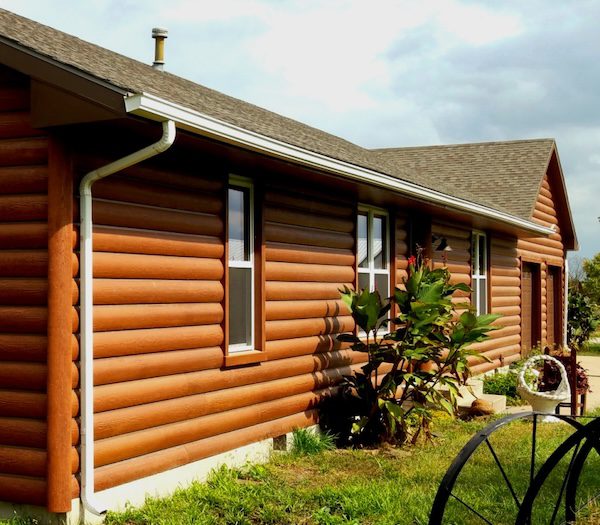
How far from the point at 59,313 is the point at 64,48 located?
2.53 metres

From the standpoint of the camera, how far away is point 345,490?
6809 mm

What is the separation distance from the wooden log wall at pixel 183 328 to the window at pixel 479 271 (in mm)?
6648

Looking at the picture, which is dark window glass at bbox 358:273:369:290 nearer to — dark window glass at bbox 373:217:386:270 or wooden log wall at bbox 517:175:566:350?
dark window glass at bbox 373:217:386:270

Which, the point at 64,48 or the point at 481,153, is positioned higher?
the point at 481,153

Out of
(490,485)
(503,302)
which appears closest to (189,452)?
(490,485)

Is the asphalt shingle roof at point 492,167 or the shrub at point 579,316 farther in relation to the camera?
the shrub at point 579,316

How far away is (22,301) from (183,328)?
4.89ft

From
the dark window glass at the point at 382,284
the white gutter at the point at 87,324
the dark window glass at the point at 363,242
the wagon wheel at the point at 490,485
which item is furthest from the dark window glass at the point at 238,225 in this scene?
the dark window glass at the point at 382,284

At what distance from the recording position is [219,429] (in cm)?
743

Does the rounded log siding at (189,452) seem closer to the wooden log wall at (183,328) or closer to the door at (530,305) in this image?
the wooden log wall at (183,328)

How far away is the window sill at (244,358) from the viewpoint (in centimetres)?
755

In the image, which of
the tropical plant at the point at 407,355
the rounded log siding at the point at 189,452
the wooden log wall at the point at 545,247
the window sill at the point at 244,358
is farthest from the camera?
the wooden log wall at the point at 545,247

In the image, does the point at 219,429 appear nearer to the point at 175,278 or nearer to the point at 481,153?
the point at 175,278

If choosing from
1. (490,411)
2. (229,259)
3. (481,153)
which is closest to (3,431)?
(229,259)
